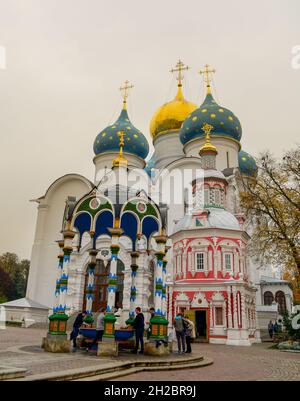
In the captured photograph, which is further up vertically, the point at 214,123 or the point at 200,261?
the point at 214,123

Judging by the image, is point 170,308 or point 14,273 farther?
point 14,273

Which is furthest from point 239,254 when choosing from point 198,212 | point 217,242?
point 198,212

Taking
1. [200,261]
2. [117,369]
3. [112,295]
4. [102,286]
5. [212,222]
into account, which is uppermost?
[212,222]

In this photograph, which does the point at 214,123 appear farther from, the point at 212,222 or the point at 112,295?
the point at 112,295

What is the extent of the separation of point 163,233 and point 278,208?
23.3ft

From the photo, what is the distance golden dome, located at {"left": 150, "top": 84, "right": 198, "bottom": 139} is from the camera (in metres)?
36.6

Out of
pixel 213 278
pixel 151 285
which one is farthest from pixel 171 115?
pixel 213 278

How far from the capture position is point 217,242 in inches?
815

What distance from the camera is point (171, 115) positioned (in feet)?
121
